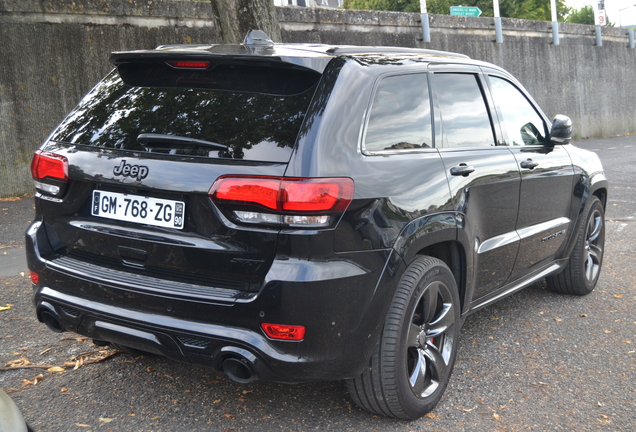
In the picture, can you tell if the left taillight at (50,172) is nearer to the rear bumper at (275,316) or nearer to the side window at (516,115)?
the rear bumper at (275,316)

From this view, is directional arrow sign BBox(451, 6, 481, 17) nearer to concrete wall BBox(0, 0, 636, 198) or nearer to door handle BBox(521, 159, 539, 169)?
concrete wall BBox(0, 0, 636, 198)

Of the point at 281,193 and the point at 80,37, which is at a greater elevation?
the point at 80,37

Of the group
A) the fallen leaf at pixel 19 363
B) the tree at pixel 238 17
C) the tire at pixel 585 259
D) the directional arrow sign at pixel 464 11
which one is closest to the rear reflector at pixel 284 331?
the fallen leaf at pixel 19 363

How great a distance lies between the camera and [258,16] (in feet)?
22.4

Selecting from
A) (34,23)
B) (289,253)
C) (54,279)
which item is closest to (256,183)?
(289,253)

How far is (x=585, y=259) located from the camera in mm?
5387

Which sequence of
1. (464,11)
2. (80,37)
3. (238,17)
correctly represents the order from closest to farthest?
(238,17), (80,37), (464,11)

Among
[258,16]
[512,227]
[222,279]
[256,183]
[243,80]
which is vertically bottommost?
[512,227]

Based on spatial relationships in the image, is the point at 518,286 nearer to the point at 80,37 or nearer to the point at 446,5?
the point at 80,37

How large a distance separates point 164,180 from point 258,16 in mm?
4372

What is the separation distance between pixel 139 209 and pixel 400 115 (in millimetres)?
1316

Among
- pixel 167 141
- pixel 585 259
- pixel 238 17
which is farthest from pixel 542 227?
pixel 238 17

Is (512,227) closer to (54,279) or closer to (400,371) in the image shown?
(400,371)

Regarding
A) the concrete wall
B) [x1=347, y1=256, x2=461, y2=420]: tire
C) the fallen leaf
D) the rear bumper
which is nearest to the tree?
the fallen leaf
